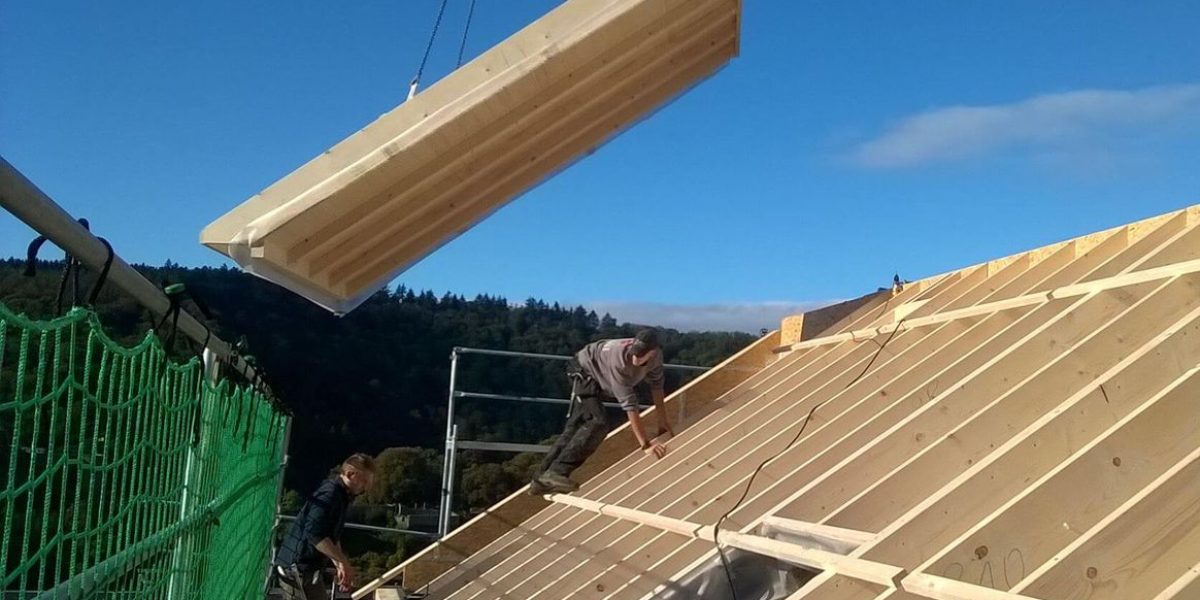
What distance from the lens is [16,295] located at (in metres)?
2.95

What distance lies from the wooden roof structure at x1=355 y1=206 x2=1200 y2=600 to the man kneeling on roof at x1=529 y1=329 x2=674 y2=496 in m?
0.20

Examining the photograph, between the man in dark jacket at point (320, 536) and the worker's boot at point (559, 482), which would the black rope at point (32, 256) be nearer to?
the man in dark jacket at point (320, 536)

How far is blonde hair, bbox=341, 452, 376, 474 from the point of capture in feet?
22.1

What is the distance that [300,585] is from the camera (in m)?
6.66

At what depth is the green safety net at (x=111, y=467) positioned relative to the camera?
1812 mm

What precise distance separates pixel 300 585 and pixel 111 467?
4.81m

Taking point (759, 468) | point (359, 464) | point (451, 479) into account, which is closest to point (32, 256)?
point (759, 468)

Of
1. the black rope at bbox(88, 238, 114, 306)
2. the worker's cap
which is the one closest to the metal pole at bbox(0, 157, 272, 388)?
the black rope at bbox(88, 238, 114, 306)

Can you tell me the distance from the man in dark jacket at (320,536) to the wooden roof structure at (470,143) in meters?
1.32

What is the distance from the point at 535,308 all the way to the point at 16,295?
69.6 feet

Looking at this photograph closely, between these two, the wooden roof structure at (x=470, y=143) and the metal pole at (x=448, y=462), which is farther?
the metal pole at (x=448, y=462)

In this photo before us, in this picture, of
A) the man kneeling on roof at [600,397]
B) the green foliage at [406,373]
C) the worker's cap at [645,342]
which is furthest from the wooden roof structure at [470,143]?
A: the green foliage at [406,373]

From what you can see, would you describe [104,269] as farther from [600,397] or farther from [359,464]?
[600,397]

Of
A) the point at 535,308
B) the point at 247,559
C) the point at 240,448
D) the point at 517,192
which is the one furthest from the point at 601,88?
the point at 535,308
